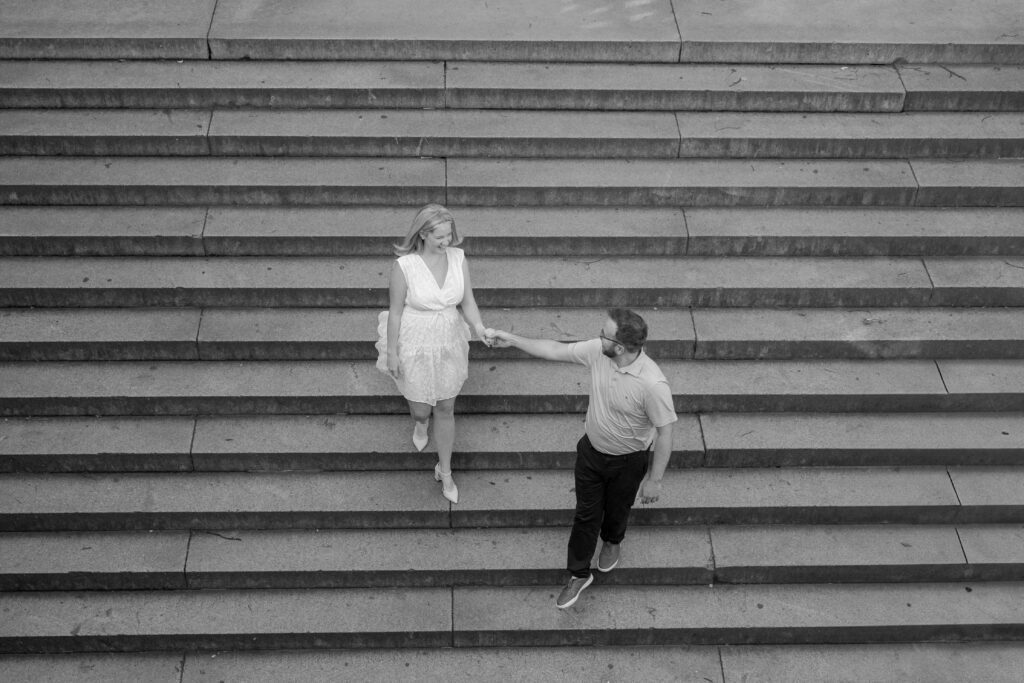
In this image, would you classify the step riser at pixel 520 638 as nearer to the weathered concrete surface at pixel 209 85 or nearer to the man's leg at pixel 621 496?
the man's leg at pixel 621 496

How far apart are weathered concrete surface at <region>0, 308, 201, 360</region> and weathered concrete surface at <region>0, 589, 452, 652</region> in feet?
5.09

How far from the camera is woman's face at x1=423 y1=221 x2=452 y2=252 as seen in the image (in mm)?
5973

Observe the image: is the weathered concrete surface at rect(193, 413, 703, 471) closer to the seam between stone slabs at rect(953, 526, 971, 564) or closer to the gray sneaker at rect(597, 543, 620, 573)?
the gray sneaker at rect(597, 543, 620, 573)

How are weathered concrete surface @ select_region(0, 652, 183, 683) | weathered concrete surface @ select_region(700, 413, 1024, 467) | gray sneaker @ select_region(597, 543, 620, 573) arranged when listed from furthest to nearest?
1. weathered concrete surface @ select_region(700, 413, 1024, 467)
2. gray sneaker @ select_region(597, 543, 620, 573)
3. weathered concrete surface @ select_region(0, 652, 183, 683)

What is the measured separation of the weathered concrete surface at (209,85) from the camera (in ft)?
25.5

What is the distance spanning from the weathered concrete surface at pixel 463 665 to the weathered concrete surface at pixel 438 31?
4226 mm

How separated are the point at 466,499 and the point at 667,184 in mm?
2653

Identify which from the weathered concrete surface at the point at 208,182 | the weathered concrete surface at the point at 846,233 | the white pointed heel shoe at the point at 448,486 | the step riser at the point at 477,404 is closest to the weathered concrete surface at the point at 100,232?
the weathered concrete surface at the point at 208,182

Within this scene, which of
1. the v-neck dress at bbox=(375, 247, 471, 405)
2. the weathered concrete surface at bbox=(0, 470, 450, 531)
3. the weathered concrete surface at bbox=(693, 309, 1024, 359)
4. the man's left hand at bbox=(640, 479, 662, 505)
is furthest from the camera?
the weathered concrete surface at bbox=(693, 309, 1024, 359)

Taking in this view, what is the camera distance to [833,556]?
6.81 m

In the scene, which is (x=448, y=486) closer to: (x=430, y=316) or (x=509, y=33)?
(x=430, y=316)

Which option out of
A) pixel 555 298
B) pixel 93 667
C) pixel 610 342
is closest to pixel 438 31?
pixel 555 298

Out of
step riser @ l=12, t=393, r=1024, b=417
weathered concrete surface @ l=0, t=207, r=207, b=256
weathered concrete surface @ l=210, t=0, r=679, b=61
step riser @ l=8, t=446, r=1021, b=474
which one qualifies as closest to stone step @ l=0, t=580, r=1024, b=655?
step riser @ l=8, t=446, r=1021, b=474

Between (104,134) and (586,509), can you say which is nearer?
(586,509)
